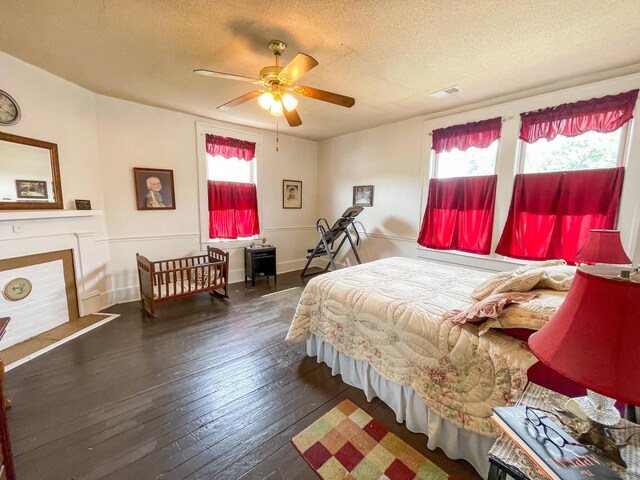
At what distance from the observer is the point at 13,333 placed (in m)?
2.45

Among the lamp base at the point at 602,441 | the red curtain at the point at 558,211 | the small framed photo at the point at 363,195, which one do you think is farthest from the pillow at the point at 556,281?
the small framed photo at the point at 363,195

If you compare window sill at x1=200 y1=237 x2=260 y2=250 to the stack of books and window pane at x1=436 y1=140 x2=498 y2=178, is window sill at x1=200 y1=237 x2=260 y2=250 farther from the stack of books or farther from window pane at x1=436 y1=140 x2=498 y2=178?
the stack of books

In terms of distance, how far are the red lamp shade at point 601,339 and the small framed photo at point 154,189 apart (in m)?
4.27

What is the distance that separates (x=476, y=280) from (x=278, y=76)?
234cm

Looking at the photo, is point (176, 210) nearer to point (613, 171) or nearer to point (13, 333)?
point (13, 333)

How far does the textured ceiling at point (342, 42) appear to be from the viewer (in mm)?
Answer: 1687

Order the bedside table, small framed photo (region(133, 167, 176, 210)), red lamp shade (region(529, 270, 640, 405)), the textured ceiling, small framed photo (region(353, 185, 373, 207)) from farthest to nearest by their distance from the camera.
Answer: small framed photo (region(353, 185, 373, 207)), the bedside table, small framed photo (region(133, 167, 176, 210)), the textured ceiling, red lamp shade (region(529, 270, 640, 405))

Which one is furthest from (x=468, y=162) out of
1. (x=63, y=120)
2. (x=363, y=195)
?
(x=63, y=120)

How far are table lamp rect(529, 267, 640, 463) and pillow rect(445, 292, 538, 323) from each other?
1.93 feet

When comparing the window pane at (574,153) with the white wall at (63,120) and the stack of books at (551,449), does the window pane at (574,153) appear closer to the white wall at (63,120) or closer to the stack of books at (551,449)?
the stack of books at (551,449)

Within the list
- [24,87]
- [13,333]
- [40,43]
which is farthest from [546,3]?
[13,333]

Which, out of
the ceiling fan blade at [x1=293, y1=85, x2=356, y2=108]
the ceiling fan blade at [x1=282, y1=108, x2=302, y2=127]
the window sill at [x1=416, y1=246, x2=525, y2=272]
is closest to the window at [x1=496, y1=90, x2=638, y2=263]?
the window sill at [x1=416, y1=246, x2=525, y2=272]

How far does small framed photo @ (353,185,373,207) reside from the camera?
4608 mm

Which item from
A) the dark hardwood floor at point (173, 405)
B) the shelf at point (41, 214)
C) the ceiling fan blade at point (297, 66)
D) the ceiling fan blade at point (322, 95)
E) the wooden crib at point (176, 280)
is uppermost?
the ceiling fan blade at point (297, 66)
